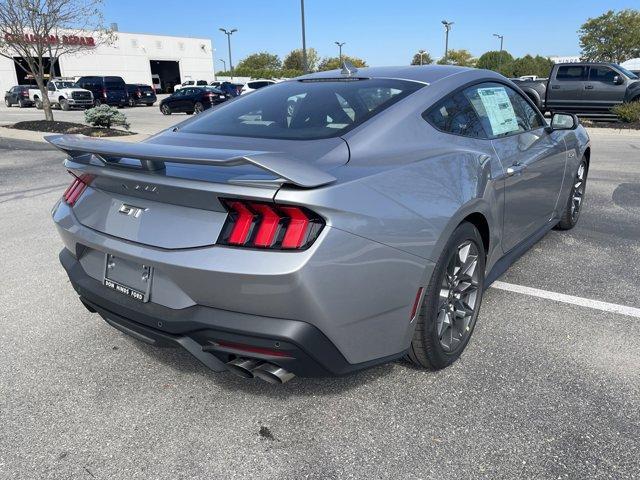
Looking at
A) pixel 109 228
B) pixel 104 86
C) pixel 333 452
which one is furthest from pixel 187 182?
pixel 104 86

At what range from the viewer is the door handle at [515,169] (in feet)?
10.4

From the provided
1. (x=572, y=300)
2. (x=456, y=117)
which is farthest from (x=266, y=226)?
(x=572, y=300)

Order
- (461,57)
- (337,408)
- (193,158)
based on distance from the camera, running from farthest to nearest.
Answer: (461,57) → (337,408) → (193,158)

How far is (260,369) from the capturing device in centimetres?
219

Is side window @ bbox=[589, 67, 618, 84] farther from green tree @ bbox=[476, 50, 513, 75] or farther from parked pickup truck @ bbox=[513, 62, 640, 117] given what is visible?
green tree @ bbox=[476, 50, 513, 75]

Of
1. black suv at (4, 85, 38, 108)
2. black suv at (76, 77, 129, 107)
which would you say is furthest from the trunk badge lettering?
black suv at (4, 85, 38, 108)

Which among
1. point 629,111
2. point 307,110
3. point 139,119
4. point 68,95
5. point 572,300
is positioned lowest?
point 572,300

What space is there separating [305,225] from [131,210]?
87cm

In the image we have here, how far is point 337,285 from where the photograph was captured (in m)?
2.01

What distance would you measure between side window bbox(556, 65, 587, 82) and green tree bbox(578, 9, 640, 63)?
149 feet

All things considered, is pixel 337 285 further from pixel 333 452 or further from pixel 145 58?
pixel 145 58

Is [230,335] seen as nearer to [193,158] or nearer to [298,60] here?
[193,158]

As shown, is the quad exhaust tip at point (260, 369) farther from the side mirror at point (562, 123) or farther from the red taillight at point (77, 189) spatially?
the side mirror at point (562, 123)

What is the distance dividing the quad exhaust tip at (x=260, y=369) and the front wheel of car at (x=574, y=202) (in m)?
3.65
